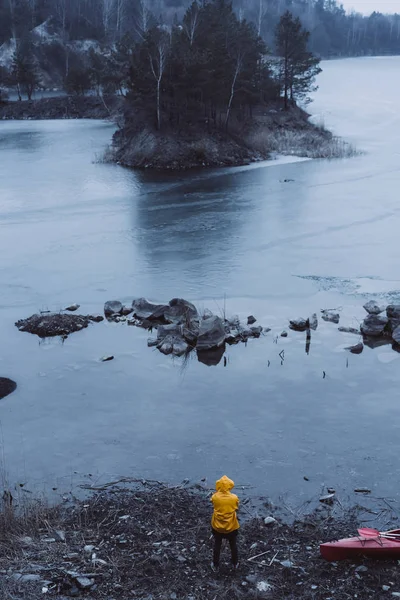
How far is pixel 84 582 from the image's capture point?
25.3ft

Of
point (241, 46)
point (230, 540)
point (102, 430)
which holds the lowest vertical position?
point (102, 430)

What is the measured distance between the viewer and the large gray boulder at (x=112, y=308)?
59.3 ft

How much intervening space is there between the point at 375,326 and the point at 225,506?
993 cm

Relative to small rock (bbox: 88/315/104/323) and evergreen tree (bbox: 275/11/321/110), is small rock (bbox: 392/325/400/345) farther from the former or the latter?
evergreen tree (bbox: 275/11/321/110)

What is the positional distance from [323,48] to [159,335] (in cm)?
13935

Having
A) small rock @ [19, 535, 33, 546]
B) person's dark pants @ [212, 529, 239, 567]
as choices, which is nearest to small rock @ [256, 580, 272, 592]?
person's dark pants @ [212, 529, 239, 567]

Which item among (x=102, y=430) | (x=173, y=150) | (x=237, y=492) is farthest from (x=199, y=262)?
(x=173, y=150)

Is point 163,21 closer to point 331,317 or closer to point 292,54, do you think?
point 292,54

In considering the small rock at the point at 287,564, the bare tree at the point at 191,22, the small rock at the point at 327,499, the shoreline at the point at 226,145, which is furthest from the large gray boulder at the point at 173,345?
the bare tree at the point at 191,22

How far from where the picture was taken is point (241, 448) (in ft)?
38.9

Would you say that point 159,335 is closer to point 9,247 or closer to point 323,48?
point 9,247

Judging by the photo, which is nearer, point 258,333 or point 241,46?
point 258,333

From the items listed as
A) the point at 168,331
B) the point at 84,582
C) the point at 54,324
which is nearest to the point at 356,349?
the point at 168,331

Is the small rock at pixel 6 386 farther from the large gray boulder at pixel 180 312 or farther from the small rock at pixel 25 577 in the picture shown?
the small rock at pixel 25 577
